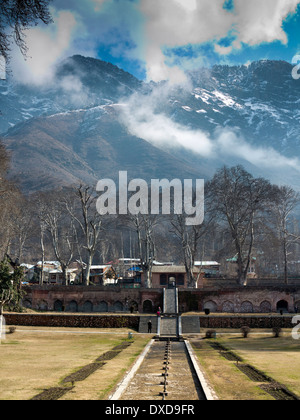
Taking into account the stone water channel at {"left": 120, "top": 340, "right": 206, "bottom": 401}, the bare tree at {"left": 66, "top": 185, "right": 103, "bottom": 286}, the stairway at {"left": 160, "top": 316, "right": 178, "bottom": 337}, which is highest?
the bare tree at {"left": 66, "top": 185, "right": 103, "bottom": 286}

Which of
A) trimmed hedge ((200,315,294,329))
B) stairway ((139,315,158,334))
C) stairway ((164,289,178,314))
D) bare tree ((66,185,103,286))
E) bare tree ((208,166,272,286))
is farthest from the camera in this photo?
bare tree ((208,166,272,286))

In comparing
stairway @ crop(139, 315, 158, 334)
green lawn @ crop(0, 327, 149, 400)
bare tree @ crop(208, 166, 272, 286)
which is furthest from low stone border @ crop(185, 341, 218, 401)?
bare tree @ crop(208, 166, 272, 286)

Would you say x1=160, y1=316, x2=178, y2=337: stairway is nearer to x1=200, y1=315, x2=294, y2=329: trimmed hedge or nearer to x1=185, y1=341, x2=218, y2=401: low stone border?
x1=200, y1=315, x2=294, y2=329: trimmed hedge

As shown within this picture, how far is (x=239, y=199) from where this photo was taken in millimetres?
44844

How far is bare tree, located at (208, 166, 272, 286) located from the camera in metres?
44.6

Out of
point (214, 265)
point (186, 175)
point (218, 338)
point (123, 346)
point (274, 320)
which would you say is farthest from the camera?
point (186, 175)

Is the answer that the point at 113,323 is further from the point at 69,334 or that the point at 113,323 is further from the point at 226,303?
the point at 226,303

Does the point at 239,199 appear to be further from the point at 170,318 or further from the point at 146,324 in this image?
the point at 146,324

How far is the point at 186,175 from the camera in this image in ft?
655

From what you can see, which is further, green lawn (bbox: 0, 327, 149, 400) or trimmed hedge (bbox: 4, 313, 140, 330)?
trimmed hedge (bbox: 4, 313, 140, 330)

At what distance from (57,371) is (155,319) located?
21.7 meters

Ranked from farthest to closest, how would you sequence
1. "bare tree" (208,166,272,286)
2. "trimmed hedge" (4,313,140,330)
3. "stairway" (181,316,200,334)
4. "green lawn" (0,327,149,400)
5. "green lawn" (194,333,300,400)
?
"bare tree" (208,166,272,286)
"trimmed hedge" (4,313,140,330)
"stairway" (181,316,200,334)
"green lawn" (194,333,300,400)
"green lawn" (0,327,149,400)

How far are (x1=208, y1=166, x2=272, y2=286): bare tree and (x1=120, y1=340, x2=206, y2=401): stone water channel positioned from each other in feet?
78.6
